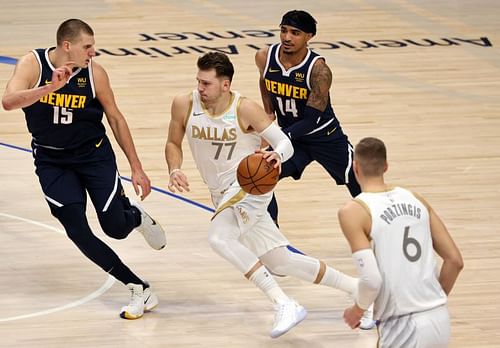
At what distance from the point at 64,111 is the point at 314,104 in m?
1.76

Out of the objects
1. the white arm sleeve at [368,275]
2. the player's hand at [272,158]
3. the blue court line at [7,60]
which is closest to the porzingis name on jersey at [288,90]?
the player's hand at [272,158]

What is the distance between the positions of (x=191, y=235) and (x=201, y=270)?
2.32 ft

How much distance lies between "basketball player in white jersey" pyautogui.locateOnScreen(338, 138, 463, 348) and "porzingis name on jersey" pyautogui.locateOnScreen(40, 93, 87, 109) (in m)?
2.59

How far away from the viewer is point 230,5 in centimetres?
1720

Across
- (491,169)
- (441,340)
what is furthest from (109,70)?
(441,340)

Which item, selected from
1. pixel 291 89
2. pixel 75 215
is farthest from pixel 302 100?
pixel 75 215

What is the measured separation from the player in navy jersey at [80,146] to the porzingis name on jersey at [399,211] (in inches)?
98.8

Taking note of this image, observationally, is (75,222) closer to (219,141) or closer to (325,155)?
(219,141)

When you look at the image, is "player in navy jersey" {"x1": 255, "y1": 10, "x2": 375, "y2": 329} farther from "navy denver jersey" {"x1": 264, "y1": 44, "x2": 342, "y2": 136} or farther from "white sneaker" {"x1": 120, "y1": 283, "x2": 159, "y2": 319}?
"white sneaker" {"x1": 120, "y1": 283, "x2": 159, "y2": 319}

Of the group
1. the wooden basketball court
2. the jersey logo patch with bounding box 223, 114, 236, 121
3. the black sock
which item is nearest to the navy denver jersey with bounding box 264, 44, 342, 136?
the jersey logo patch with bounding box 223, 114, 236, 121

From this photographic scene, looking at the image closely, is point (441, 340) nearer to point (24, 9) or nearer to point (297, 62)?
point (297, 62)

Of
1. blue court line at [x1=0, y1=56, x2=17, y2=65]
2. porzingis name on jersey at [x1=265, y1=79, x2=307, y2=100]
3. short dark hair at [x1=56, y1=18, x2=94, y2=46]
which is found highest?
short dark hair at [x1=56, y1=18, x2=94, y2=46]

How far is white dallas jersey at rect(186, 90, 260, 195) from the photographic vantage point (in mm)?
7426

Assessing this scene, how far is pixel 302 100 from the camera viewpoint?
8.30m
